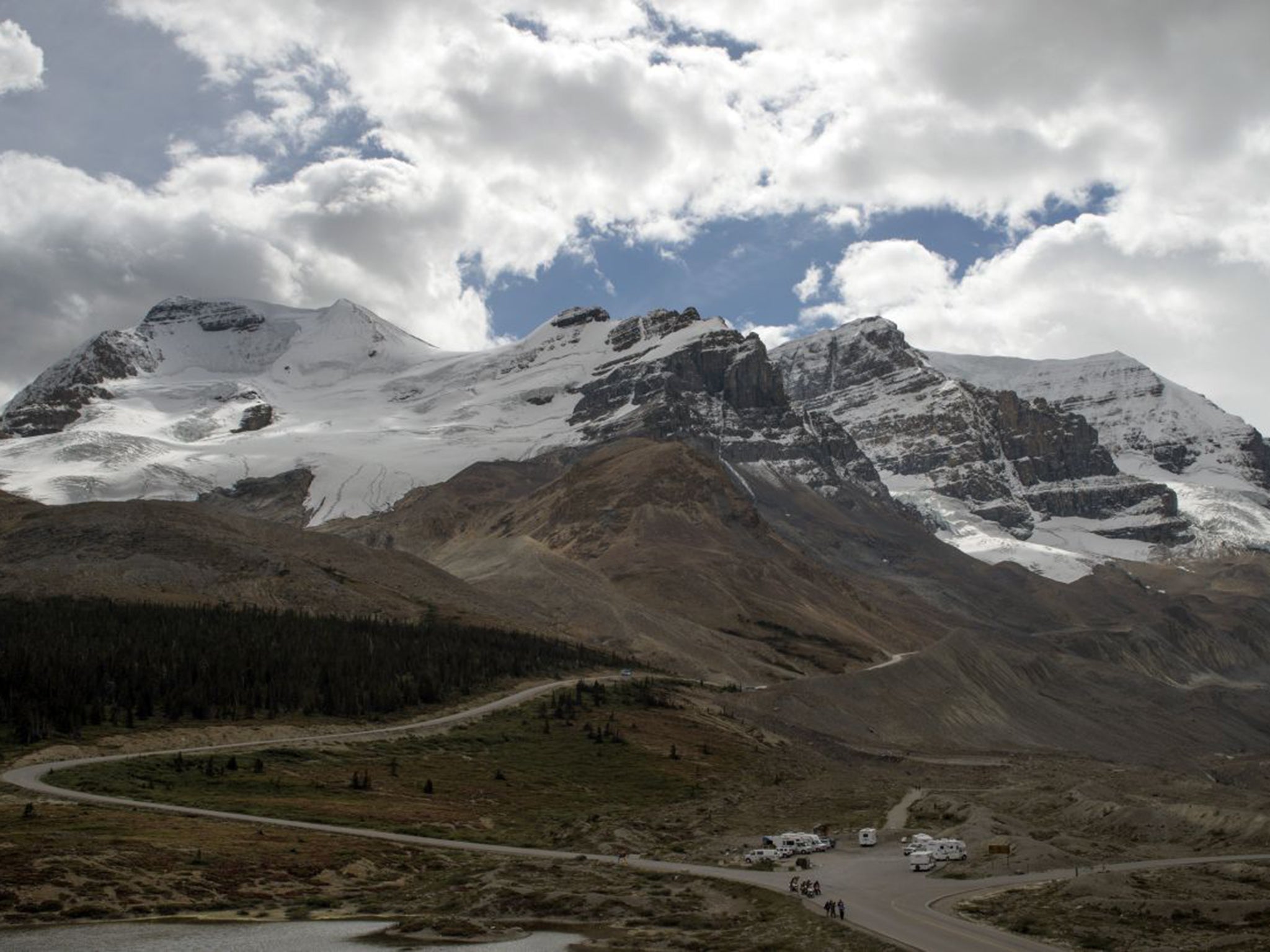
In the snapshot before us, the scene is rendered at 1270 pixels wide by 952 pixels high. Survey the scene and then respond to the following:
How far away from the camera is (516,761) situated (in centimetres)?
11006

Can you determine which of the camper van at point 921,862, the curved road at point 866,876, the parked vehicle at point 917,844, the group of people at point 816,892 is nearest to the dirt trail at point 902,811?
the parked vehicle at point 917,844

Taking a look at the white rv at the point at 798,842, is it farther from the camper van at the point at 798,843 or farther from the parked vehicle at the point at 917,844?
the parked vehicle at the point at 917,844

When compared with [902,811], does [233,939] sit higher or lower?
higher

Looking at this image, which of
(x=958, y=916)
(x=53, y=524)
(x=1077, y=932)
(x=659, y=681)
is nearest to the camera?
(x=1077, y=932)

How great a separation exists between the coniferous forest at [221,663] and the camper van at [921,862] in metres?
60.5

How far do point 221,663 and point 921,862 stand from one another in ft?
231

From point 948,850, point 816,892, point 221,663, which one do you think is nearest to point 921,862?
point 948,850

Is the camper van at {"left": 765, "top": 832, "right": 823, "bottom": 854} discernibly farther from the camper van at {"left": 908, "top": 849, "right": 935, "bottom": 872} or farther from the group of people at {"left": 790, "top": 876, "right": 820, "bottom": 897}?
the group of people at {"left": 790, "top": 876, "right": 820, "bottom": 897}

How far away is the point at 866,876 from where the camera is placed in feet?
224

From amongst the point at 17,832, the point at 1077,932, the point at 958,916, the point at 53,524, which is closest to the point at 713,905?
the point at 958,916

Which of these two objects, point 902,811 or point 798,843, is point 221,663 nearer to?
point 902,811

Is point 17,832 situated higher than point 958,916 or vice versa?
point 17,832

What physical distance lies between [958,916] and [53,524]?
17221 cm

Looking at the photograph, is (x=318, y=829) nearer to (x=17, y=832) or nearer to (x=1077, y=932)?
(x=17, y=832)
